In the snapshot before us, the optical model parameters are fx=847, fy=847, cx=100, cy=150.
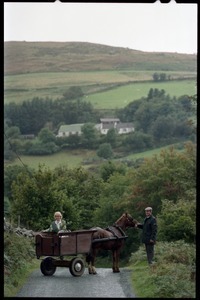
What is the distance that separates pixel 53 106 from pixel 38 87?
1.28m

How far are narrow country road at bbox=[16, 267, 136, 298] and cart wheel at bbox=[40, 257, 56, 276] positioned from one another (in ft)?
0.40

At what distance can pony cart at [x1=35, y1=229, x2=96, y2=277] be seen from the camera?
19234 millimetres

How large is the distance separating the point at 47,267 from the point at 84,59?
1842cm

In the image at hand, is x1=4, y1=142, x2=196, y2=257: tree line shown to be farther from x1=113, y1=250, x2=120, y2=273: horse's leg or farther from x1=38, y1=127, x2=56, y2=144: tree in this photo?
x1=113, y1=250, x2=120, y2=273: horse's leg

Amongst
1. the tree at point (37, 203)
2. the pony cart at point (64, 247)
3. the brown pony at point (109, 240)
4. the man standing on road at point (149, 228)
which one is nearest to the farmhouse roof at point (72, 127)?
the tree at point (37, 203)

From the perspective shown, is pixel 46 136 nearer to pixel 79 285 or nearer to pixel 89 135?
pixel 89 135

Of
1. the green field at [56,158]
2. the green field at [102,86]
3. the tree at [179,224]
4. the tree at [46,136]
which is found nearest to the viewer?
the tree at [179,224]

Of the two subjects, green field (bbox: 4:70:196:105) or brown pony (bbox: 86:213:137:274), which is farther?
green field (bbox: 4:70:196:105)

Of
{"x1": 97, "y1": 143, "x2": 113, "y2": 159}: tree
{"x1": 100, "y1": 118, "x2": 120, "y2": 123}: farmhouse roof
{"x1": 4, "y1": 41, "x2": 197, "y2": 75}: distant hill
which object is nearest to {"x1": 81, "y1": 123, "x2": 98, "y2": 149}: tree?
{"x1": 100, "y1": 118, "x2": 120, "y2": 123}: farmhouse roof

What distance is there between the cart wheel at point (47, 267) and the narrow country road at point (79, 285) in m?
0.12

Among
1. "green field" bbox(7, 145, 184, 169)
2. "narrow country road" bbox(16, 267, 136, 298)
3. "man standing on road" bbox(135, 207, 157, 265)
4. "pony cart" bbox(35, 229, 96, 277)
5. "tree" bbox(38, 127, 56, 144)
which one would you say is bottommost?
"narrow country road" bbox(16, 267, 136, 298)

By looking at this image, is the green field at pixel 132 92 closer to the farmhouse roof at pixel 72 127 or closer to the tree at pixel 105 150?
the farmhouse roof at pixel 72 127

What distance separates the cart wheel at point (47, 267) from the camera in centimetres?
1986

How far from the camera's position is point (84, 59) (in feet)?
122
